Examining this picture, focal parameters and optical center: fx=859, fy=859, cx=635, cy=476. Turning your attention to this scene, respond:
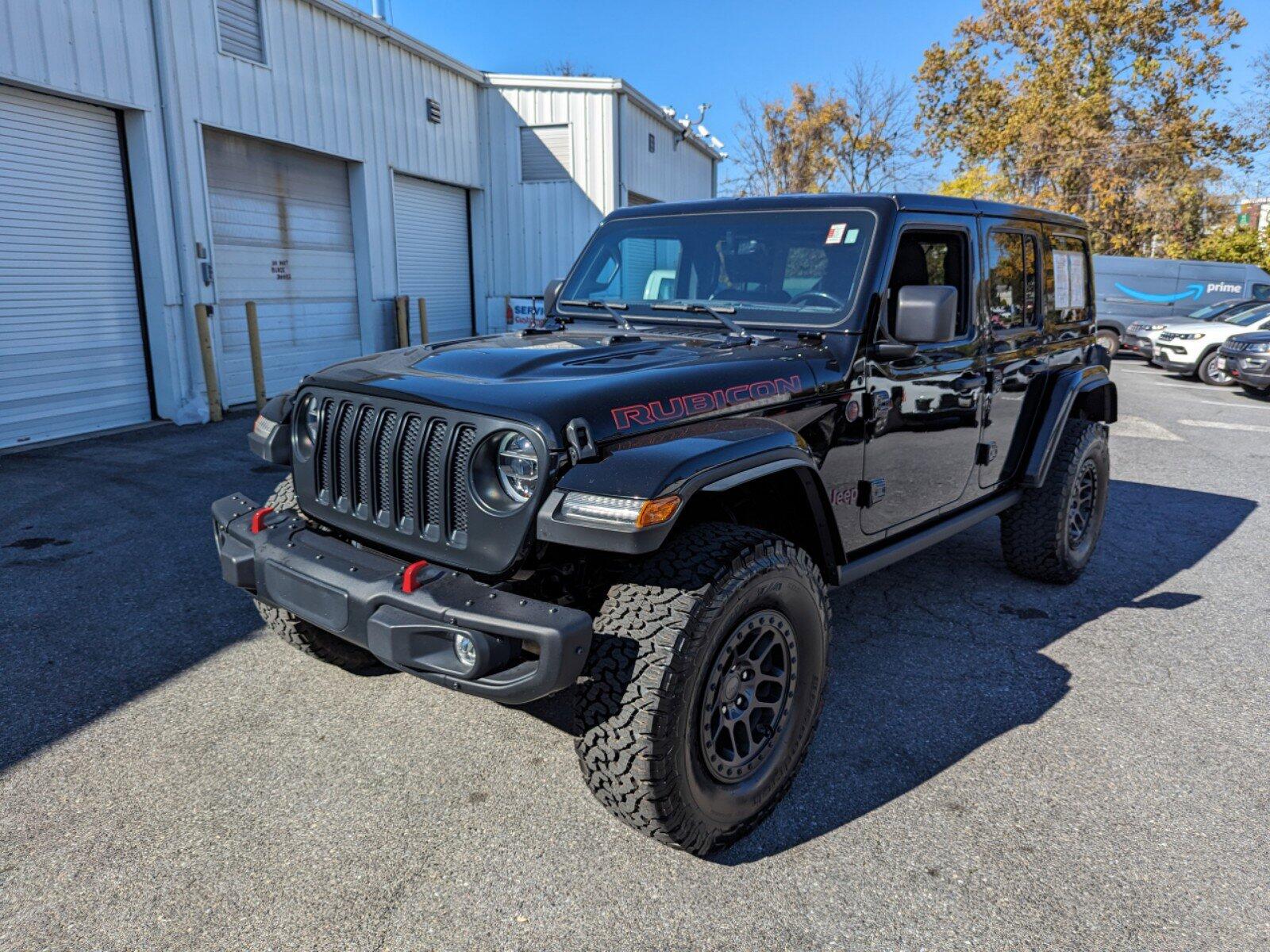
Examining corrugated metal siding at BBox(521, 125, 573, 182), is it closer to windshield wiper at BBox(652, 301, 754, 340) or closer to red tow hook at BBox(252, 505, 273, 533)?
windshield wiper at BBox(652, 301, 754, 340)

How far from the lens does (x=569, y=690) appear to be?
3.41 metres

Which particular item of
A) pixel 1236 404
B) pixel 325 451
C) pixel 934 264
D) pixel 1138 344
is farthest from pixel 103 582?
pixel 1138 344

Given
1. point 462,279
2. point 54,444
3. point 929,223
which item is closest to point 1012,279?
point 929,223

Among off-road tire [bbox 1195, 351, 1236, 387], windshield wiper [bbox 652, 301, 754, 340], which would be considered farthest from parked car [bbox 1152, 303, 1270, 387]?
windshield wiper [bbox 652, 301, 754, 340]

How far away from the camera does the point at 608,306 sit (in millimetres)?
3820

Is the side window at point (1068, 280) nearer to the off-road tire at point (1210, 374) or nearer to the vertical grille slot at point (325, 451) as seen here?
the vertical grille slot at point (325, 451)

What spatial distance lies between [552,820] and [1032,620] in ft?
9.10

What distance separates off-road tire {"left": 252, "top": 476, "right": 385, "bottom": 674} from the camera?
322 cm

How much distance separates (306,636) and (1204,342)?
16.4 metres

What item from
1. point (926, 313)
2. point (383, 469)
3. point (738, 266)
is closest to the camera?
point (383, 469)

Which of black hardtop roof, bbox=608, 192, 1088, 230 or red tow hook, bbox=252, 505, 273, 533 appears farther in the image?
black hardtop roof, bbox=608, 192, 1088, 230

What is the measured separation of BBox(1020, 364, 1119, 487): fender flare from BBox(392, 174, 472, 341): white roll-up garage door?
10.7 metres

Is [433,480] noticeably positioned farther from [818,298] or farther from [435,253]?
[435,253]

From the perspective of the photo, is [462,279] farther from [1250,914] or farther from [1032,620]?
[1250,914]
